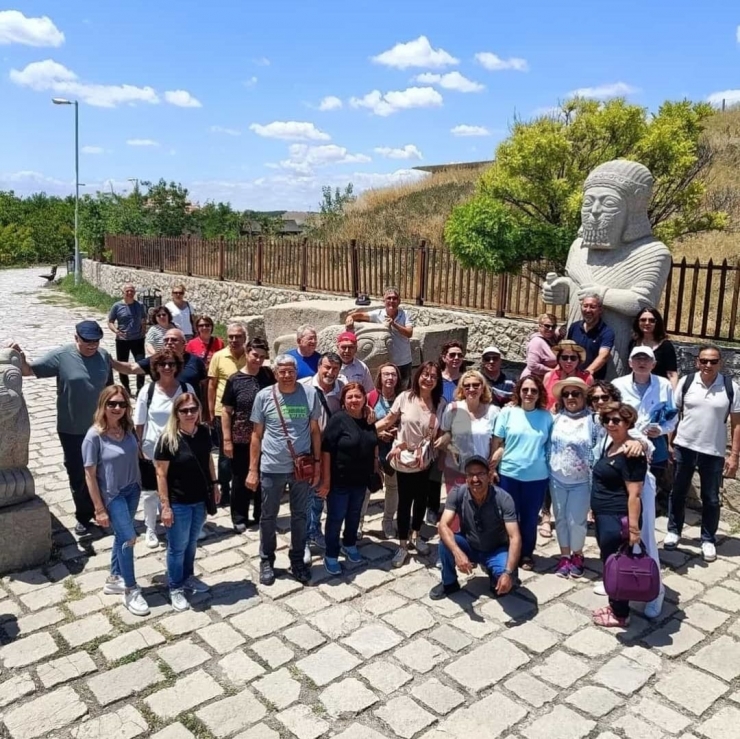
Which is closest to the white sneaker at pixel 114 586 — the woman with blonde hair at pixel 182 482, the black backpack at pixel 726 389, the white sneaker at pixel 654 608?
the woman with blonde hair at pixel 182 482

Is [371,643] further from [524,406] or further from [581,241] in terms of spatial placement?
[581,241]

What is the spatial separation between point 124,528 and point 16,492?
1.09 metres

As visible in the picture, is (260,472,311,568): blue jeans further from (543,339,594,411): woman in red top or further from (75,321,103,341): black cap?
(543,339,594,411): woman in red top

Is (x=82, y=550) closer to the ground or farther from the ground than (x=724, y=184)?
closer to the ground

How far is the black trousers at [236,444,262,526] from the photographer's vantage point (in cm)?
536

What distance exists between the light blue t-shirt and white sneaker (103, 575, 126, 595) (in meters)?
2.71

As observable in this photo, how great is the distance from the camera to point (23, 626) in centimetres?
417

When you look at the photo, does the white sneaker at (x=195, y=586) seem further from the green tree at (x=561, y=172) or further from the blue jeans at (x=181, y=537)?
the green tree at (x=561, y=172)

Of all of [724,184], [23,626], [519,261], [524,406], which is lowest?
[23,626]

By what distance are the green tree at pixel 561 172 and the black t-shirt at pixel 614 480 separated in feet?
16.7

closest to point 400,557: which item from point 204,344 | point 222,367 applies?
point 222,367

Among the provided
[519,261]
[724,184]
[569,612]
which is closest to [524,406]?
[569,612]

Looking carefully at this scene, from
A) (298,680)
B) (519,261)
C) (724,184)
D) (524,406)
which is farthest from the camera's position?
(724,184)

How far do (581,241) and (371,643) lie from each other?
4.51 m
